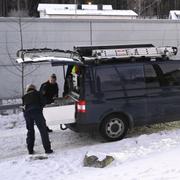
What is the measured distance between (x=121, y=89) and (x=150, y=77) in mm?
773

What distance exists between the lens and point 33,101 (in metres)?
8.44

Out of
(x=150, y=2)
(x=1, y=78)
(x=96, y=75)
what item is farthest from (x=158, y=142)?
(x=150, y=2)

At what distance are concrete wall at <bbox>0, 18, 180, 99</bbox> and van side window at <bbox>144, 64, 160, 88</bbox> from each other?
6802mm

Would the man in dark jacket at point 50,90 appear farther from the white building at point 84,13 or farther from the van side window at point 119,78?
the white building at point 84,13

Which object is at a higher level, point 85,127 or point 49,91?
point 49,91

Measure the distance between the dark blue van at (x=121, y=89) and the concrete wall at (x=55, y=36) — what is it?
5785mm

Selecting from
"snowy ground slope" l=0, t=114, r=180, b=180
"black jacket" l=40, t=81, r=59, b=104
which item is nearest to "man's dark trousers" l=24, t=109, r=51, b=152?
"snowy ground slope" l=0, t=114, r=180, b=180

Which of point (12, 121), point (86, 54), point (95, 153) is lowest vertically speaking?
point (12, 121)

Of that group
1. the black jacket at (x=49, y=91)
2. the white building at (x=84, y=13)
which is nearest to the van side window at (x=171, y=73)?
the black jacket at (x=49, y=91)

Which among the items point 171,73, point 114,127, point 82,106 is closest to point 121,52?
point 171,73

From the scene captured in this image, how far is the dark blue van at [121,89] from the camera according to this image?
901 cm

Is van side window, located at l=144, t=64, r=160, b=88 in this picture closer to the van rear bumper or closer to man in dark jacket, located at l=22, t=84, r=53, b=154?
the van rear bumper

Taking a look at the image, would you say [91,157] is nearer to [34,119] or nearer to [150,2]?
[34,119]

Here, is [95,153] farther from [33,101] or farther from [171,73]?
[171,73]
